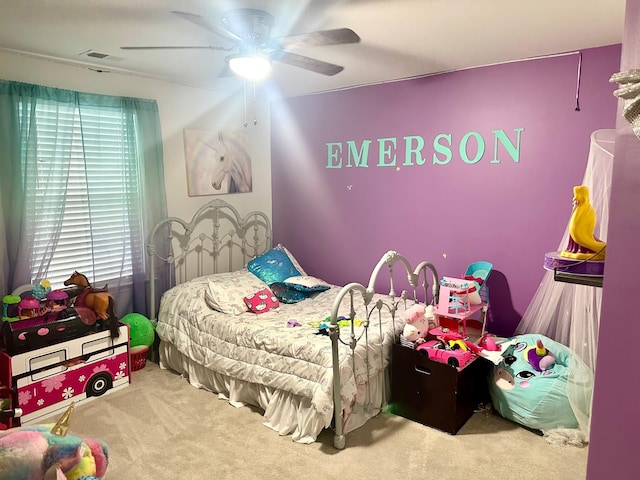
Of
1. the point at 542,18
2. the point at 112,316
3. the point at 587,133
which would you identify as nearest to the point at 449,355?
the point at 587,133

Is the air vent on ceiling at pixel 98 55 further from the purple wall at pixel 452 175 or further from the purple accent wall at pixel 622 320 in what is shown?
the purple accent wall at pixel 622 320

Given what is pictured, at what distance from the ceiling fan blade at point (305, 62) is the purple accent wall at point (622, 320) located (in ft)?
5.94

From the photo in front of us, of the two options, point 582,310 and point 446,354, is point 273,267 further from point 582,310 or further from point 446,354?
point 582,310

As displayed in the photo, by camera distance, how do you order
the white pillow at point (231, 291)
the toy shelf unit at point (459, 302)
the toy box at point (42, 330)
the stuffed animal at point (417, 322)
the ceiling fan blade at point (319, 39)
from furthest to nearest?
the white pillow at point (231, 291)
the toy shelf unit at point (459, 302)
the stuffed animal at point (417, 322)
the toy box at point (42, 330)
the ceiling fan blade at point (319, 39)

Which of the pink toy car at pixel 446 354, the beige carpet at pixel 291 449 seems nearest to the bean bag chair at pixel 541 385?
the beige carpet at pixel 291 449

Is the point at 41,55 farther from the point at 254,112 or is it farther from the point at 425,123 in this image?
the point at 425,123

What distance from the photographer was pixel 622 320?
108cm

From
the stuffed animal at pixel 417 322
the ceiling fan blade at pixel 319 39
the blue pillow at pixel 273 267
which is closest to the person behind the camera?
the ceiling fan blade at pixel 319 39

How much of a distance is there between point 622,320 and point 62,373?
323cm

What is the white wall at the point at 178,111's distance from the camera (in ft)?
10.7

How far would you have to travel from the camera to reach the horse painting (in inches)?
130

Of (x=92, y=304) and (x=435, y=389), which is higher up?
(x=92, y=304)

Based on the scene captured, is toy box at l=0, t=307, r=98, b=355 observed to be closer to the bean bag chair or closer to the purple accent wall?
the bean bag chair

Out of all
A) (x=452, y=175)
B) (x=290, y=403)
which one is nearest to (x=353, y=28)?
(x=452, y=175)
